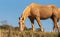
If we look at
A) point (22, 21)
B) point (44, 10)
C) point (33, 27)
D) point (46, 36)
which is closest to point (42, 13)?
point (44, 10)

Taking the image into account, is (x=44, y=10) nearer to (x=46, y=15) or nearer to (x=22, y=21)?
(x=46, y=15)

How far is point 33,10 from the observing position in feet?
39.9

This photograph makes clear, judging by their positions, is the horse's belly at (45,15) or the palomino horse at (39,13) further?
the horse's belly at (45,15)

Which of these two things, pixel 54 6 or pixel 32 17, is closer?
pixel 32 17

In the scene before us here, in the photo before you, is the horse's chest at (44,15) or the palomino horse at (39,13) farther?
the horse's chest at (44,15)

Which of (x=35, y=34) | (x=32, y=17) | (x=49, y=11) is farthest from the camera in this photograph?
(x=49, y=11)

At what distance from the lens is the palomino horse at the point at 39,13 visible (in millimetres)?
11859

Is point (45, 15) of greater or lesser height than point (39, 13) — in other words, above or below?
below

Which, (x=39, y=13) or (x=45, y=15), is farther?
(x=45, y=15)

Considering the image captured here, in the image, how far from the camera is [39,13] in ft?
41.1

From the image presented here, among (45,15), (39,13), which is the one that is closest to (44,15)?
(45,15)

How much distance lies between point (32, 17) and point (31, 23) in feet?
1.60

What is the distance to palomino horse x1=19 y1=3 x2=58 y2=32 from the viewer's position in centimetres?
1186

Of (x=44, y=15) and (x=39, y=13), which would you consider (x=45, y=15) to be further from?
(x=39, y=13)
